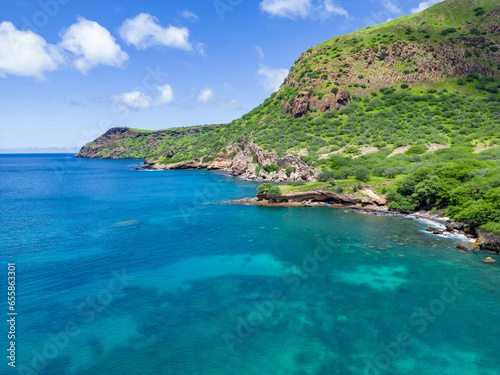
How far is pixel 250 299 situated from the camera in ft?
94.2

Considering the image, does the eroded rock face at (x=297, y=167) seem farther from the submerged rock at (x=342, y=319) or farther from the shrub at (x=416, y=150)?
the submerged rock at (x=342, y=319)

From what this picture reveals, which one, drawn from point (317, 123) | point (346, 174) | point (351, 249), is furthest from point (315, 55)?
point (351, 249)

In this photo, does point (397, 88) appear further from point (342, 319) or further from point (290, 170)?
point (342, 319)

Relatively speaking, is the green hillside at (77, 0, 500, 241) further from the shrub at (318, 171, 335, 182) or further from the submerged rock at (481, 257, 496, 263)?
the submerged rock at (481, 257, 496, 263)

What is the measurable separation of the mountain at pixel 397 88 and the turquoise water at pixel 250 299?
68415 millimetres

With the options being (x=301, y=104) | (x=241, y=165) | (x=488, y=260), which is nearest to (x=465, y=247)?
(x=488, y=260)

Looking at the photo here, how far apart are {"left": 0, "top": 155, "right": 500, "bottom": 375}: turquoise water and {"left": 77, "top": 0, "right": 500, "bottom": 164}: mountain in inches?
2693

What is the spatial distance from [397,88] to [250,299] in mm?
140715

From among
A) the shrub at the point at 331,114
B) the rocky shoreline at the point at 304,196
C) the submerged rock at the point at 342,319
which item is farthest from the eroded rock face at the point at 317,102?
the submerged rock at the point at 342,319

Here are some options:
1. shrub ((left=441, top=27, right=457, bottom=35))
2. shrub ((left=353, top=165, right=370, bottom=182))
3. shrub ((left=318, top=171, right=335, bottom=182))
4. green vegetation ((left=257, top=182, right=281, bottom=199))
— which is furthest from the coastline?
shrub ((left=441, top=27, right=457, bottom=35))

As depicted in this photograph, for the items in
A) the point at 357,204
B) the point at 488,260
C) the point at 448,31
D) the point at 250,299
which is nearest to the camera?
the point at 250,299

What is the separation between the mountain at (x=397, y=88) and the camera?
4289 inches

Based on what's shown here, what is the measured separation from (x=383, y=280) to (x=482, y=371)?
504 inches

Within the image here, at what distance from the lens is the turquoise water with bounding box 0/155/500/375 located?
20.8m
